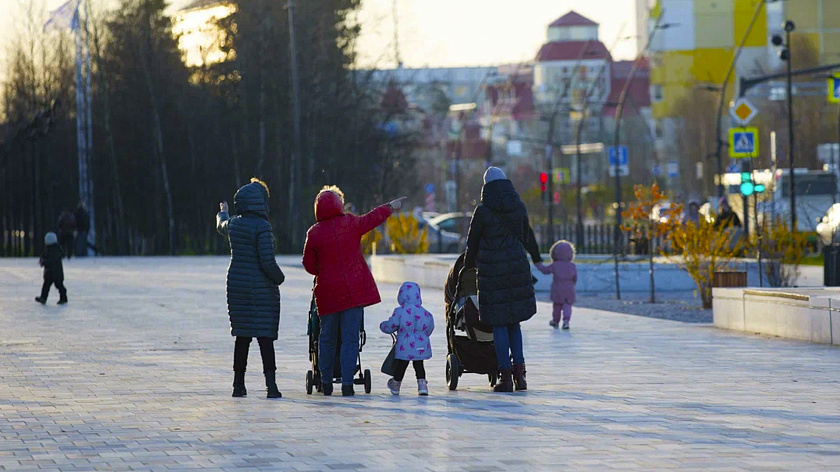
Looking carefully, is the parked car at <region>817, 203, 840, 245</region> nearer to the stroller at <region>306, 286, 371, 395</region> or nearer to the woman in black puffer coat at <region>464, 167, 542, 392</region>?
the woman in black puffer coat at <region>464, 167, 542, 392</region>

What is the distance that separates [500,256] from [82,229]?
144ft

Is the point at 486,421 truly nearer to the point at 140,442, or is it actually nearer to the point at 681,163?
the point at 140,442

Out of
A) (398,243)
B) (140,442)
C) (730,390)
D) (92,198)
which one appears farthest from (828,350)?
(92,198)

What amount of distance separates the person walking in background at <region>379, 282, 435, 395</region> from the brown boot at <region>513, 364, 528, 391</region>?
67 centimetres

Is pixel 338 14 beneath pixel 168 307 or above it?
above

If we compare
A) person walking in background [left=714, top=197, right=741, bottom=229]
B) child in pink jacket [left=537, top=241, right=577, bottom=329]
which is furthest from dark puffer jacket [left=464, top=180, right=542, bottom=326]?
person walking in background [left=714, top=197, right=741, bottom=229]

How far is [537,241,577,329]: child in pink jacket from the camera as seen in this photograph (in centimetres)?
1880

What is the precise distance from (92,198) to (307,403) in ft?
171

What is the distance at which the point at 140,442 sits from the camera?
9398mm

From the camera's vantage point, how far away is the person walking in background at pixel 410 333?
11.9 m

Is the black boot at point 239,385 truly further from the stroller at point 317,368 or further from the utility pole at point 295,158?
the utility pole at point 295,158

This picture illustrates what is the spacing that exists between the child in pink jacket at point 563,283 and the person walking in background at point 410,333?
674cm

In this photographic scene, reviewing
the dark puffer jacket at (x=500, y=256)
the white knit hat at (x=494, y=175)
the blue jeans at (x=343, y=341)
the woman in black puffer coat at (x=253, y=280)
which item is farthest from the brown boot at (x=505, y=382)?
the woman in black puffer coat at (x=253, y=280)

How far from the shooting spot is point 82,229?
54.2 metres
